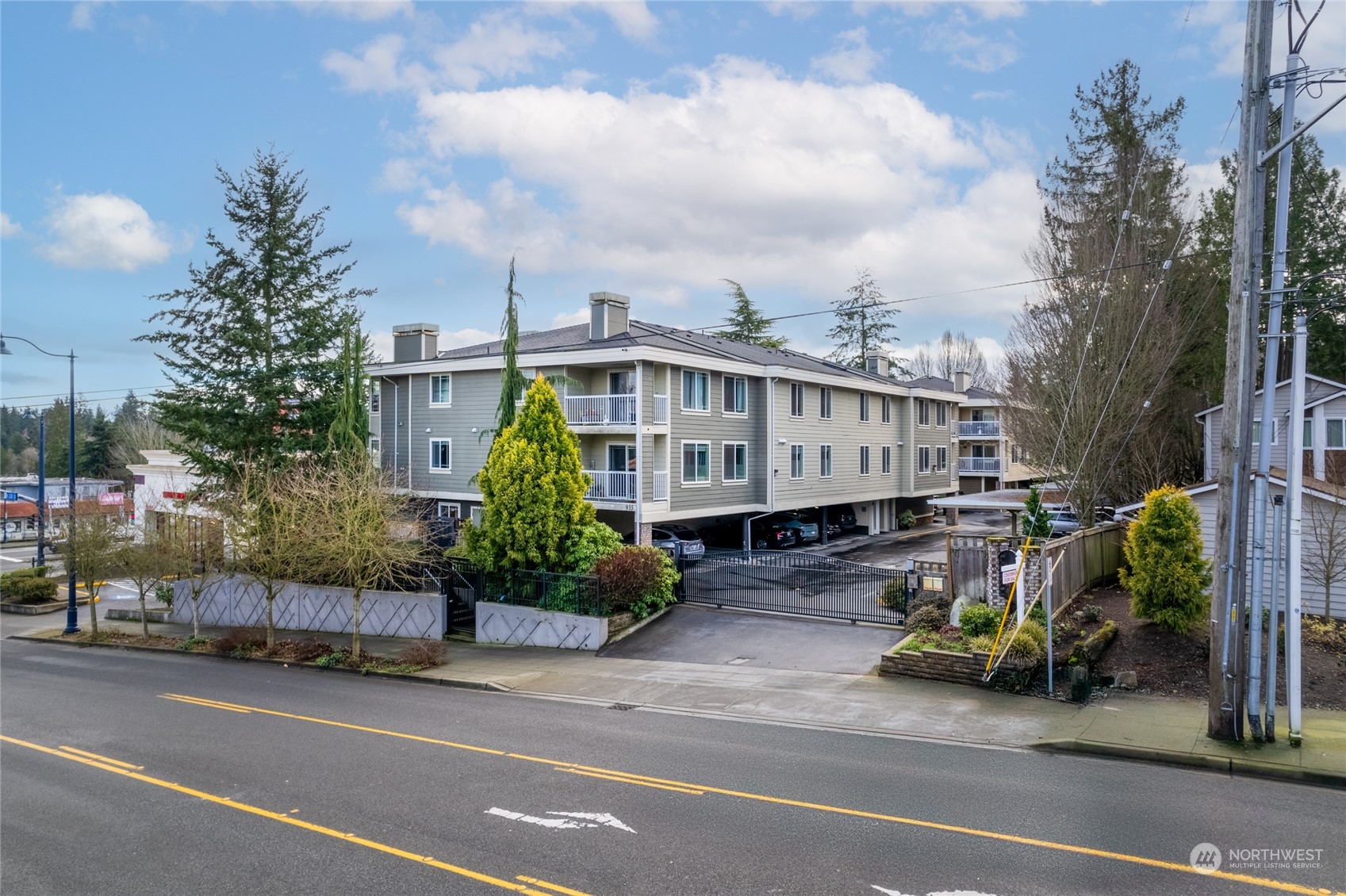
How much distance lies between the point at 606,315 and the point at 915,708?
22945mm

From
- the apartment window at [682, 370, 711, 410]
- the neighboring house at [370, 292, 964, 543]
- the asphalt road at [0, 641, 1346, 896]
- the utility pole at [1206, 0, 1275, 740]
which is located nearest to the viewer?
the asphalt road at [0, 641, 1346, 896]

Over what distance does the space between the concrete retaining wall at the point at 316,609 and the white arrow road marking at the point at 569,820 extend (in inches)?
576

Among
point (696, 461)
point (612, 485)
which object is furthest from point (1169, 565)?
point (612, 485)

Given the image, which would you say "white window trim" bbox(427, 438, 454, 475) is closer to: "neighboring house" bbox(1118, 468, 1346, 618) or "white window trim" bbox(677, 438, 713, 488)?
"white window trim" bbox(677, 438, 713, 488)

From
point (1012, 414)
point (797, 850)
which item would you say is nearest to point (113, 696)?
point (797, 850)

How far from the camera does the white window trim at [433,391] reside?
35938 millimetres

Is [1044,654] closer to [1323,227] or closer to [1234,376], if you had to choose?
[1234,376]

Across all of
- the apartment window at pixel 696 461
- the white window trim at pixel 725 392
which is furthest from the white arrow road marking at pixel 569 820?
the white window trim at pixel 725 392

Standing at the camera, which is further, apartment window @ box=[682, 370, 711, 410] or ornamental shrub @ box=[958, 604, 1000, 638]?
apartment window @ box=[682, 370, 711, 410]

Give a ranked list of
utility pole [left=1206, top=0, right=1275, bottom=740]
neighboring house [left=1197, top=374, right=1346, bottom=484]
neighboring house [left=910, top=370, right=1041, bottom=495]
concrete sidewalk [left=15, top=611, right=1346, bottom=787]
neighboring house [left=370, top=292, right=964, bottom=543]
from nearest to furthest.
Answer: concrete sidewalk [left=15, top=611, right=1346, bottom=787], utility pole [left=1206, top=0, right=1275, bottom=740], neighboring house [left=1197, top=374, right=1346, bottom=484], neighboring house [left=370, top=292, right=964, bottom=543], neighboring house [left=910, top=370, right=1041, bottom=495]

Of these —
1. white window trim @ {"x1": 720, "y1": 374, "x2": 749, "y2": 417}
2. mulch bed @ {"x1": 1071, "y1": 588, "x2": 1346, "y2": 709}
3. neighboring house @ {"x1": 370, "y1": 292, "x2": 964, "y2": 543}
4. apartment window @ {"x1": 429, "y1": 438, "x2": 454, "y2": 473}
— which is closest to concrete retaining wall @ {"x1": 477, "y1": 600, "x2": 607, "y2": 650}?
neighboring house @ {"x1": 370, "y1": 292, "x2": 964, "y2": 543}

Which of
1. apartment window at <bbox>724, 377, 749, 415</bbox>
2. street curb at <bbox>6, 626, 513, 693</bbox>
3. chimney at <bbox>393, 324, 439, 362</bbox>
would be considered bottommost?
street curb at <bbox>6, 626, 513, 693</bbox>

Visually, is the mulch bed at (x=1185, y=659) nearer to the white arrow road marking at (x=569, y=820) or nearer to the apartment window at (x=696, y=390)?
the white arrow road marking at (x=569, y=820)

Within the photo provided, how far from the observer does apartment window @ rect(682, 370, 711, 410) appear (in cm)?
3177
